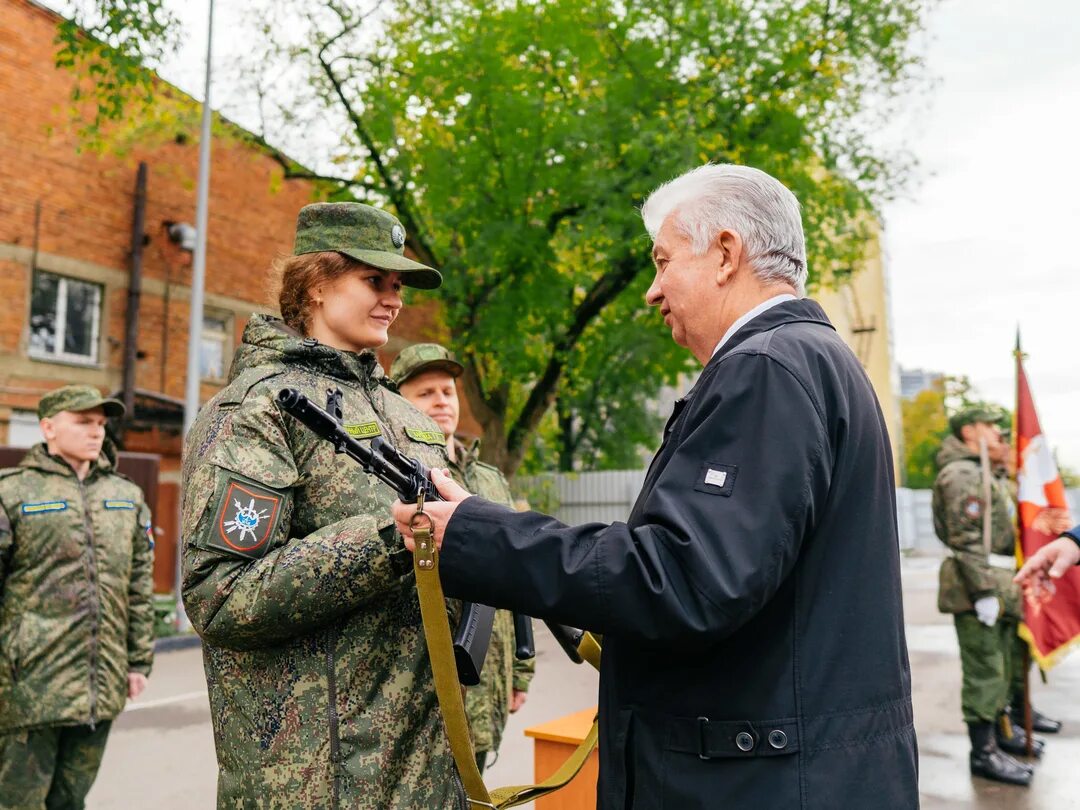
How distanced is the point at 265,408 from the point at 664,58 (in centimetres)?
1369

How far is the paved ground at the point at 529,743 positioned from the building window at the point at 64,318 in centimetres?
651

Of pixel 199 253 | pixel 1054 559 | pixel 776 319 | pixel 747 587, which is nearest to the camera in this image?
pixel 747 587

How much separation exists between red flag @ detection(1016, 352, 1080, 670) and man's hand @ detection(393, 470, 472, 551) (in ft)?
19.4

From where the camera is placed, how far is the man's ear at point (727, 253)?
1985 mm

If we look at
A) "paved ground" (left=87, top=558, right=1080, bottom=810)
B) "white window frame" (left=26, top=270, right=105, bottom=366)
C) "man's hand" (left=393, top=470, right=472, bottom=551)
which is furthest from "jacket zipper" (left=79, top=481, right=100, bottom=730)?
"white window frame" (left=26, top=270, right=105, bottom=366)

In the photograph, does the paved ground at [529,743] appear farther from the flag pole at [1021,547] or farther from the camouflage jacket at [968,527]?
the camouflage jacket at [968,527]

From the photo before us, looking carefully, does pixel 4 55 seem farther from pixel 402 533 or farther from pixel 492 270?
pixel 402 533

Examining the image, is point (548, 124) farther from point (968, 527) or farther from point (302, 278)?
point (302, 278)

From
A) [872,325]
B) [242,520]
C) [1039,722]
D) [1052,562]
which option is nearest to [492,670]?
[1052,562]

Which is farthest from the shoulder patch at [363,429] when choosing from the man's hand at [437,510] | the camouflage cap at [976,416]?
the camouflage cap at [976,416]

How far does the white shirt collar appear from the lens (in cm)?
191

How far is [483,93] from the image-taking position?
14.0m

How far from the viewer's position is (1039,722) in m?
7.65

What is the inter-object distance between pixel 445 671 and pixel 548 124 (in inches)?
509
